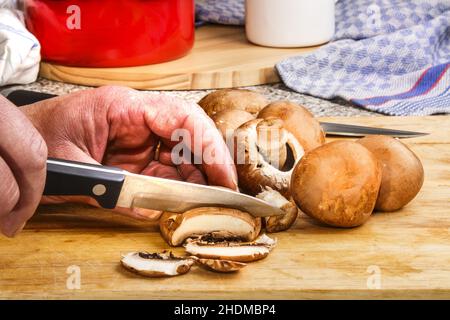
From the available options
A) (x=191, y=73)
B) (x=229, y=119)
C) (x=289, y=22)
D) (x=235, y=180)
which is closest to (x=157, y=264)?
(x=235, y=180)

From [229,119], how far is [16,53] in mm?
862

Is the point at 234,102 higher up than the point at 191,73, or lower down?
higher up

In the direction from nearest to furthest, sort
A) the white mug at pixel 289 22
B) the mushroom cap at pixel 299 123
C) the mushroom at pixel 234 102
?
the mushroom cap at pixel 299 123 < the mushroom at pixel 234 102 < the white mug at pixel 289 22

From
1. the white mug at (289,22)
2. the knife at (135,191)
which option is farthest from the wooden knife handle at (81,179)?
the white mug at (289,22)

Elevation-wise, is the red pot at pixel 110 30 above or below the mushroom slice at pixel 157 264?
above

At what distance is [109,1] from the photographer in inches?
76.1

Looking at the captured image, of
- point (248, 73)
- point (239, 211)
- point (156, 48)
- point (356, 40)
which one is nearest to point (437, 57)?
point (356, 40)

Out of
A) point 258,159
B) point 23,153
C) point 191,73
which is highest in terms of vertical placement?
point 23,153

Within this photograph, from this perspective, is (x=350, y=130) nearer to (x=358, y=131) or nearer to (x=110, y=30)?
(x=358, y=131)

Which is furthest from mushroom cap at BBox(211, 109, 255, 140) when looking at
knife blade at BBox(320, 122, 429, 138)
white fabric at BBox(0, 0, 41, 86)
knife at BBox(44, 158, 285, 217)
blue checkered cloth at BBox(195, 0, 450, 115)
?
white fabric at BBox(0, 0, 41, 86)

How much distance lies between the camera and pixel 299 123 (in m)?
1.33

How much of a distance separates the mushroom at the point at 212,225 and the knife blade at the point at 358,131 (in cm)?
48

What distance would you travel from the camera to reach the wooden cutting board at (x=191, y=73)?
2045 mm

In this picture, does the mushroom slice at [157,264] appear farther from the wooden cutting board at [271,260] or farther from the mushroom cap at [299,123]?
the mushroom cap at [299,123]
